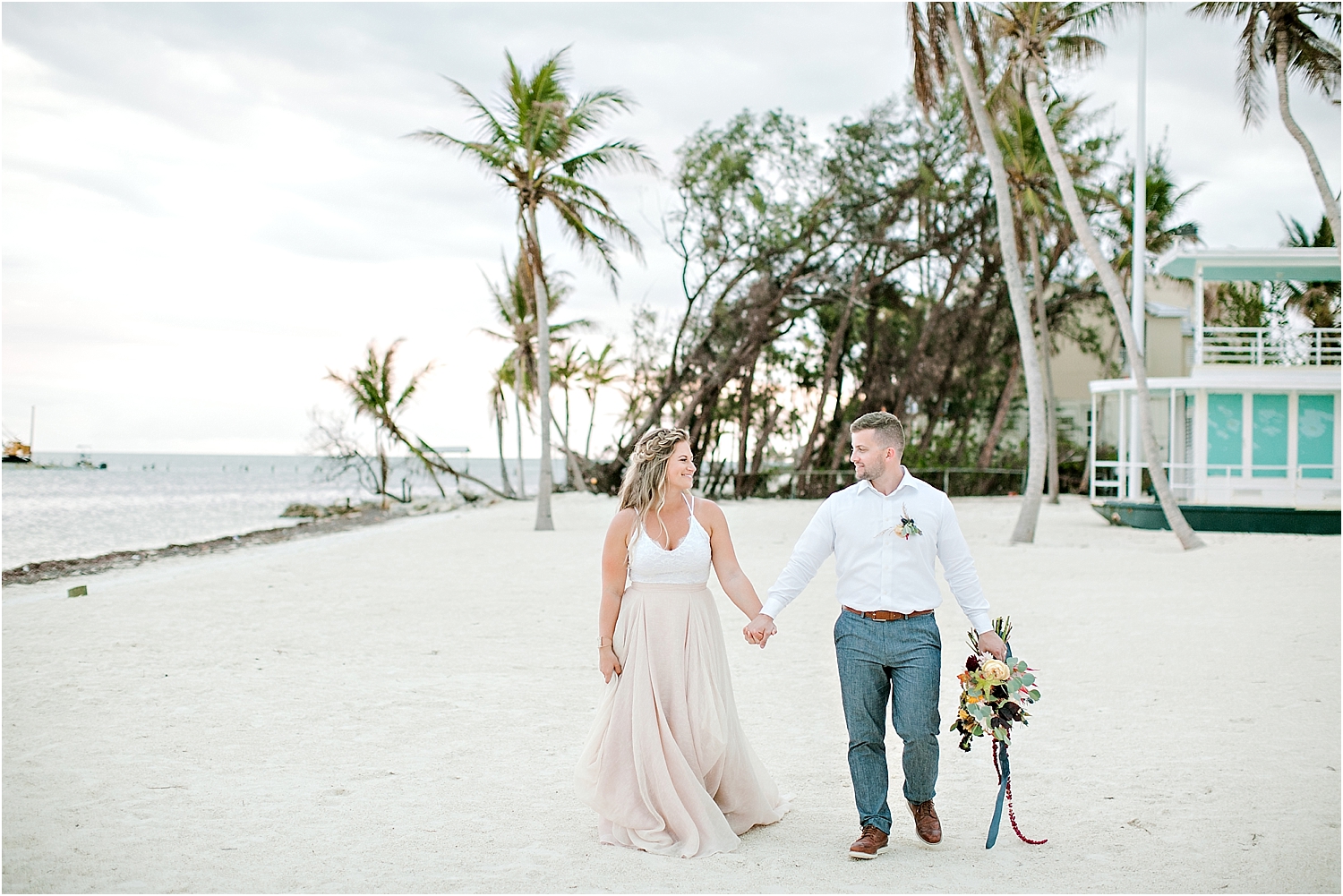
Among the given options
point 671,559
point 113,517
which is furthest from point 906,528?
point 113,517

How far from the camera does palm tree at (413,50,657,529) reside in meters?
19.4

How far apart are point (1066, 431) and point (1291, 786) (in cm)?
2943

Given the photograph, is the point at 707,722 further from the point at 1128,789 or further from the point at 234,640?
the point at 234,640

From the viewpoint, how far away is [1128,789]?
16.0ft

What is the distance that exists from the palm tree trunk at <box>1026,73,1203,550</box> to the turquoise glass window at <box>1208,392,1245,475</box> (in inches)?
186

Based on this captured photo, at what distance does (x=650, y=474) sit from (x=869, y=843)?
5.22 ft

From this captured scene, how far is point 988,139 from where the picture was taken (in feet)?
56.3

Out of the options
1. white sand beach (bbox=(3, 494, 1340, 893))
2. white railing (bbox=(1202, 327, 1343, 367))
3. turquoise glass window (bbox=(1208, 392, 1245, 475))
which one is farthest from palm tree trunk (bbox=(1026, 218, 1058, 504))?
white sand beach (bbox=(3, 494, 1340, 893))

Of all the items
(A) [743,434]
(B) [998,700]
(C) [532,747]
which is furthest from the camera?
(A) [743,434]

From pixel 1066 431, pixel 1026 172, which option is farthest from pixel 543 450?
pixel 1066 431

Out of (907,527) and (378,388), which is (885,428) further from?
(378,388)

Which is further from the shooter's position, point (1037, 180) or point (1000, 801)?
point (1037, 180)

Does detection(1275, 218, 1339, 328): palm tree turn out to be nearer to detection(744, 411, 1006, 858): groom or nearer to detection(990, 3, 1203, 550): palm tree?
detection(990, 3, 1203, 550): palm tree

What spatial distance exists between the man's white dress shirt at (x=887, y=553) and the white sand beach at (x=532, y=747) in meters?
0.94
